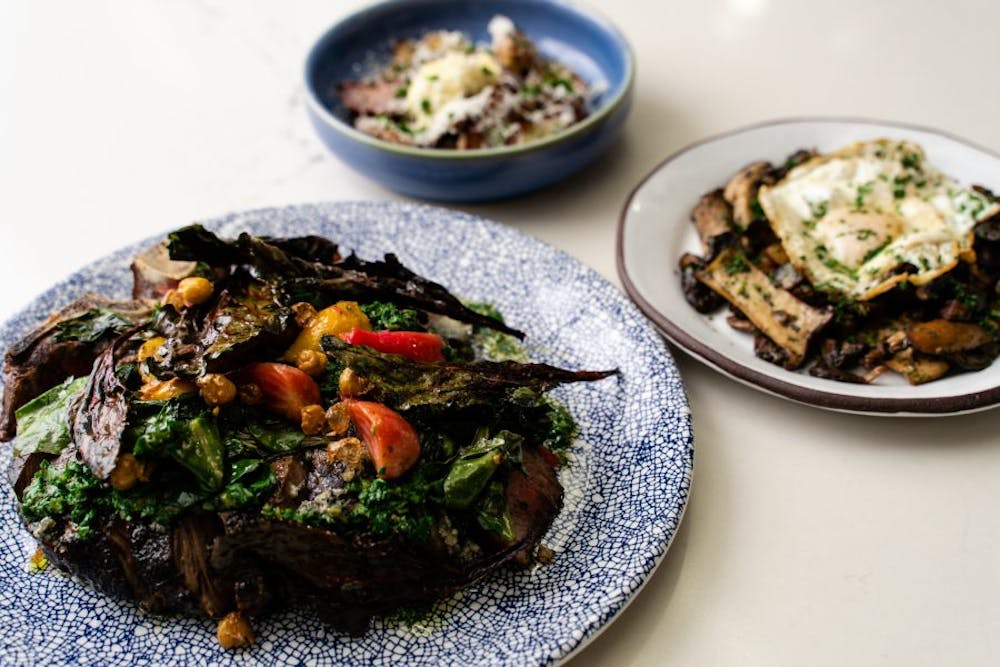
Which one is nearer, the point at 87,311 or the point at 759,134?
the point at 87,311

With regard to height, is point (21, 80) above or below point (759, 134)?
below

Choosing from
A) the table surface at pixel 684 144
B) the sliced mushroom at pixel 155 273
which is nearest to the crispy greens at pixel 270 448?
the sliced mushroom at pixel 155 273

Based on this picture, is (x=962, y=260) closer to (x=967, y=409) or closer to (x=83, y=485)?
(x=967, y=409)

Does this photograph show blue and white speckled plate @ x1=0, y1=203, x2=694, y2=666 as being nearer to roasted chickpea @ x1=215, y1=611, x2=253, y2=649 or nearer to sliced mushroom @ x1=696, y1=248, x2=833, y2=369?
roasted chickpea @ x1=215, y1=611, x2=253, y2=649

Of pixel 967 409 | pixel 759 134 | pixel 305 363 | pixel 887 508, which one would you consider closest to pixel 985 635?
pixel 887 508

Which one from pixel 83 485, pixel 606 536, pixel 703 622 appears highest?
pixel 83 485

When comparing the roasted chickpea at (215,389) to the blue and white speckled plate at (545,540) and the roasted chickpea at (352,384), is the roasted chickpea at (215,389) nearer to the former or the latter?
the roasted chickpea at (352,384)
